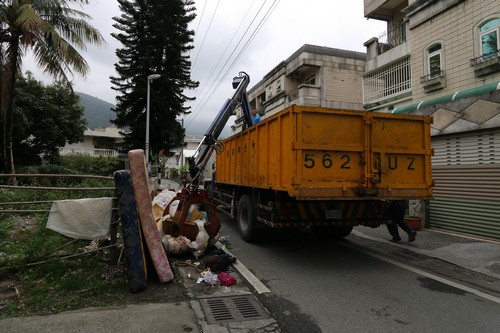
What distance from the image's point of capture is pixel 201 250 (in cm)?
646

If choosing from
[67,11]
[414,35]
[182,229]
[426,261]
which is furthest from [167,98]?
[426,261]

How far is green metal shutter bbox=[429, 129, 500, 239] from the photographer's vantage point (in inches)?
320

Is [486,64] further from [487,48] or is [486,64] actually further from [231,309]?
[231,309]

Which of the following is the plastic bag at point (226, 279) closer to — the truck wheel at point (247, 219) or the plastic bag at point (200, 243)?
the plastic bag at point (200, 243)

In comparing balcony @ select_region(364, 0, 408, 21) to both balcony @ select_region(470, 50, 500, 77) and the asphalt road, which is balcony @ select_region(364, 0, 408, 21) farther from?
the asphalt road

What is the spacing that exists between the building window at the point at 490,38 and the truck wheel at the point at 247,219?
24.3ft

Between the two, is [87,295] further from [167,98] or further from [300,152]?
[167,98]

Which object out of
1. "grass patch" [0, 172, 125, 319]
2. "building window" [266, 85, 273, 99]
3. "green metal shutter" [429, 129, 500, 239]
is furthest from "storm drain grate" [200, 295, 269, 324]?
"building window" [266, 85, 273, 99]

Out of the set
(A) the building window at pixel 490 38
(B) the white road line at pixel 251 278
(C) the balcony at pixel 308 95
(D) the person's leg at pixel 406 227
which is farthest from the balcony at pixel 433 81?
(C) the balcony at pixel 308 95

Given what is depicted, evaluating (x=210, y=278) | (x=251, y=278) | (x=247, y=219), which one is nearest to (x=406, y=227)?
(x=247, y=219)

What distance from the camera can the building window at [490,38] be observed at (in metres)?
9.23

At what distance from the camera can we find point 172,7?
81.9ft

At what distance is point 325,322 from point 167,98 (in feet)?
77.1

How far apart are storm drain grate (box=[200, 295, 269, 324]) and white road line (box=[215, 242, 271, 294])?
29cm
